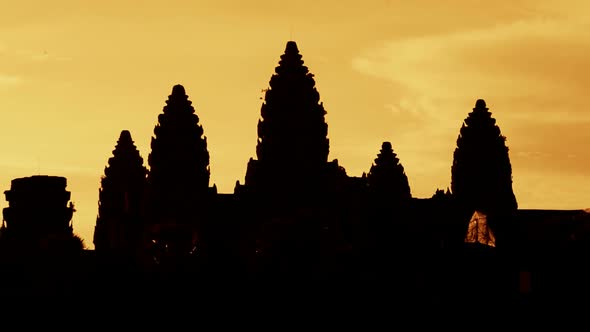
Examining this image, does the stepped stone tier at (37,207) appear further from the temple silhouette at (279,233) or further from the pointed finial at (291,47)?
the pointed finial at (291,47)

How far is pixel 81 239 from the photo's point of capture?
58.7 meters

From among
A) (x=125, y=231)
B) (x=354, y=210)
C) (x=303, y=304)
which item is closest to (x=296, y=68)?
(x=354, y=210)

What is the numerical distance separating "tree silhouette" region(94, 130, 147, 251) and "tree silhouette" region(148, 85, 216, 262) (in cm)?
681

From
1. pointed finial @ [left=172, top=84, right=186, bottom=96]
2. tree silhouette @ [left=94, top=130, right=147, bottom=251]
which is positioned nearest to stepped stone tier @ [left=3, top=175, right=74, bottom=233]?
pointed finial @ [left=172, top=84, right=186, bottom=96]

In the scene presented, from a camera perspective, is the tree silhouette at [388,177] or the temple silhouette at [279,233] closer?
the temple silhouette at [279,233]

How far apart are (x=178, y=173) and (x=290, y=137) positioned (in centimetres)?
606

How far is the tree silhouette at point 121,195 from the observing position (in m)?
77.9

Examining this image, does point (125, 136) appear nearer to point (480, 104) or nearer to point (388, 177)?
point (388, 177)

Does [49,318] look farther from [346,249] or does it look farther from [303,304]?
[346,249]

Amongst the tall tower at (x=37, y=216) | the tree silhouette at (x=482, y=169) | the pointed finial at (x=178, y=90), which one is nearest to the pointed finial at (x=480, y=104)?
the tree silhouette at (x=482, y=169)

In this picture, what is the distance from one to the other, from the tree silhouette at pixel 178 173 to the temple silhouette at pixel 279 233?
70 millimetres

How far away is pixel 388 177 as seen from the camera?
89688mm

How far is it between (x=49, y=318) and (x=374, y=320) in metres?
11.5

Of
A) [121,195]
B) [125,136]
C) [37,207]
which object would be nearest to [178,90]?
[121,195]
